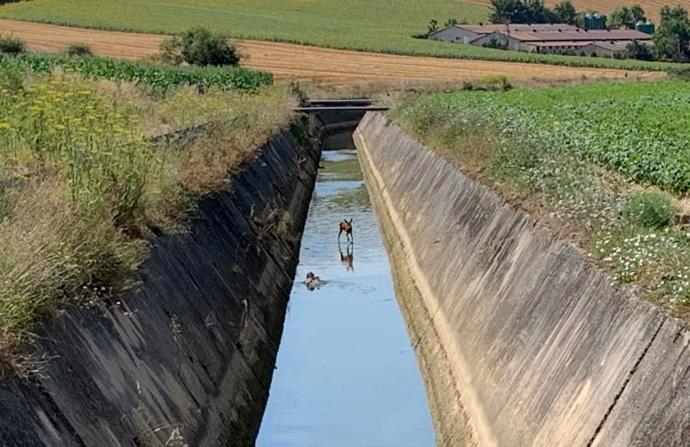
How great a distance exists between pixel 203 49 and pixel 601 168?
56922 mm

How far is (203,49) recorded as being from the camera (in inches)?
2901

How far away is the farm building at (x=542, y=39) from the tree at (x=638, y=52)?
1668 millimetres

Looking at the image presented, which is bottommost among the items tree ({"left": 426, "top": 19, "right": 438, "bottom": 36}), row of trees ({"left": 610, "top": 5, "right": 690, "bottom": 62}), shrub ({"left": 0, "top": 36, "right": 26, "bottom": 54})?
tree ({"left": 426, "top": 19, "right": 438, "bottom": 36})

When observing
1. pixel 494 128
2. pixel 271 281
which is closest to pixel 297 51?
pixel 494 128

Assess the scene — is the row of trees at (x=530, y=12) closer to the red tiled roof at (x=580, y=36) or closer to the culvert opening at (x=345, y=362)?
the red tiled roof at (x=580, y=36)

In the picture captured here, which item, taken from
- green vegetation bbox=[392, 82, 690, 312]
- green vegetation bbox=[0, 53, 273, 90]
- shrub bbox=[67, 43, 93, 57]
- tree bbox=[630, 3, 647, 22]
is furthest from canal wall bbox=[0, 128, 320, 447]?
tree bbox=[630, 3, 647, 22]

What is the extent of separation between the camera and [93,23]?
3740 inches

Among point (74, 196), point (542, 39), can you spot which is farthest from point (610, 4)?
point (74, 196)

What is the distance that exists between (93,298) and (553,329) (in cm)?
412

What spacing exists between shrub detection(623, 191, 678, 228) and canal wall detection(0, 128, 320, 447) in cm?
446

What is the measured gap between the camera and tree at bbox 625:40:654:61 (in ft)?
412

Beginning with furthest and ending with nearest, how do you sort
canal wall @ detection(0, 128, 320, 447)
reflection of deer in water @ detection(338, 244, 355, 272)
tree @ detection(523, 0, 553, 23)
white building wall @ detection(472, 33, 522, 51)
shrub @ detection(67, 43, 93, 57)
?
tree @ detection(523, 0, 553, 23) → white building wall @ detection(472, 33, 522, 51) → shrub @ detection(67, 43, 93, 57) → reflection of deer in water @ detection(338, 244, 355, 272) → canal wall @ detection(0, 128, 320, 447)

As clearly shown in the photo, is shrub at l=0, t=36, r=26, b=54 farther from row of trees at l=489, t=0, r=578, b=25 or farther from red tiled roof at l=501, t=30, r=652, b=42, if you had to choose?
row of trees at l=489, t=0, r=578, b=25

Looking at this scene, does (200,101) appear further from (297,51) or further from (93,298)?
(297,51)
